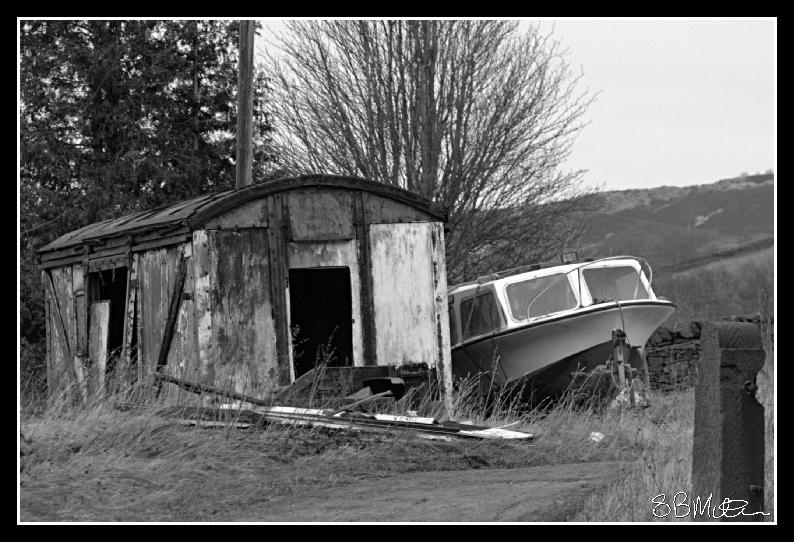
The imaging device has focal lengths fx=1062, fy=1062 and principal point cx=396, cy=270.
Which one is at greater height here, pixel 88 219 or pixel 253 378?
pixel 88 219

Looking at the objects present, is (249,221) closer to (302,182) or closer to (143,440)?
(302,182)

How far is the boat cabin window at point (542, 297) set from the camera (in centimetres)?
1644

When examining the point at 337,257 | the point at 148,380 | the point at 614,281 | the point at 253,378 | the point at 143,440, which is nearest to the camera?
the point at 143,440

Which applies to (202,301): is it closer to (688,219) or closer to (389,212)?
(389,212)

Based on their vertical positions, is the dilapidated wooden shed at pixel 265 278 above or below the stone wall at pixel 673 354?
above

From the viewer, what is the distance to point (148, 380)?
36.8ft

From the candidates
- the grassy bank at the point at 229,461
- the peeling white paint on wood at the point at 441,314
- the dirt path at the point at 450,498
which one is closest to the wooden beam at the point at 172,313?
the grassy bank at the point at 229,461

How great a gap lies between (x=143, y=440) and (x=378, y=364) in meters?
4.79

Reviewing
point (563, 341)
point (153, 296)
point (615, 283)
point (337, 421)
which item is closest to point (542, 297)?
point (563, 341)

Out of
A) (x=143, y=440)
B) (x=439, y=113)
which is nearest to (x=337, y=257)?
(x=143, y=440)

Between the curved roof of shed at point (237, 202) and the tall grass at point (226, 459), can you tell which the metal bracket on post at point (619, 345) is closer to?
the curved roof of shed at point (237, 202)

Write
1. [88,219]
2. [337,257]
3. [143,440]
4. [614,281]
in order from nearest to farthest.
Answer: [143,440] < [337,257] < [614,281] < [88,219]

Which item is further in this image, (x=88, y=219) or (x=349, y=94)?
(x=88, y=219)

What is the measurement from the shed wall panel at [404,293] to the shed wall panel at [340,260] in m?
0.23
